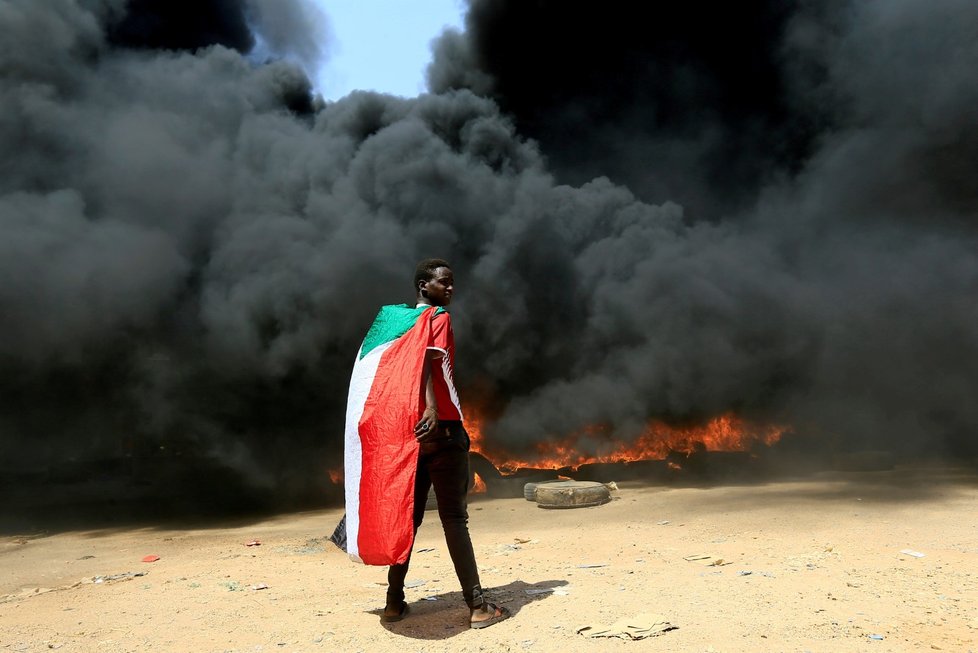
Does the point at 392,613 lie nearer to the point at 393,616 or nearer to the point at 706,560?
the point at 393,616

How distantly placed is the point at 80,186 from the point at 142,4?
4.04m

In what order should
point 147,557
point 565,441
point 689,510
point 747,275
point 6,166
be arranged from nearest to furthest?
point 147,557 < point 689,510 < point 6,166 < point 565,441 < point 747,275

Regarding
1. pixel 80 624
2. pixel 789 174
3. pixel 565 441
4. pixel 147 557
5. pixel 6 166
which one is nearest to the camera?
pixel 80 624

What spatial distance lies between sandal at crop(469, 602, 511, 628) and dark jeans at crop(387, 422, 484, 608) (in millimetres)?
50

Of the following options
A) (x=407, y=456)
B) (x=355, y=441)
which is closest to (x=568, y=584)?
(x=407, y=456)

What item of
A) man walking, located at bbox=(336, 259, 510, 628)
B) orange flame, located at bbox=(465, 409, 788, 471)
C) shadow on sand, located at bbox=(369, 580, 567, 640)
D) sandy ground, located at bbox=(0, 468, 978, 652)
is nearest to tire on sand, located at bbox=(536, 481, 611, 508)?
sandy ground, located at bbox=(0, 468, 978, 652)

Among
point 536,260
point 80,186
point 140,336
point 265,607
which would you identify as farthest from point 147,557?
point 536,260

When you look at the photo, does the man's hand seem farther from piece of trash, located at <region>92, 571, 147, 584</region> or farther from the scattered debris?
piece of trash, located at <region>92, 571, 147, 584</region>

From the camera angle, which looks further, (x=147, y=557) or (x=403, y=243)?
(x=403, y=243)

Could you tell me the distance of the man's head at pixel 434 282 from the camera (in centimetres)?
333

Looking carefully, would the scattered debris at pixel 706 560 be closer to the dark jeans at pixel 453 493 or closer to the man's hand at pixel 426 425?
the dark jeans at pixel 453 493

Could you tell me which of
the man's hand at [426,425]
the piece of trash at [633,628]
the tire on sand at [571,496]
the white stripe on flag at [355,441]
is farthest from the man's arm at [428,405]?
the tire on sand at [571,496]

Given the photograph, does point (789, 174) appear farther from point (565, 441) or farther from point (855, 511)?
point (855, 511)

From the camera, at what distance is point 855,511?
21.6 ft
